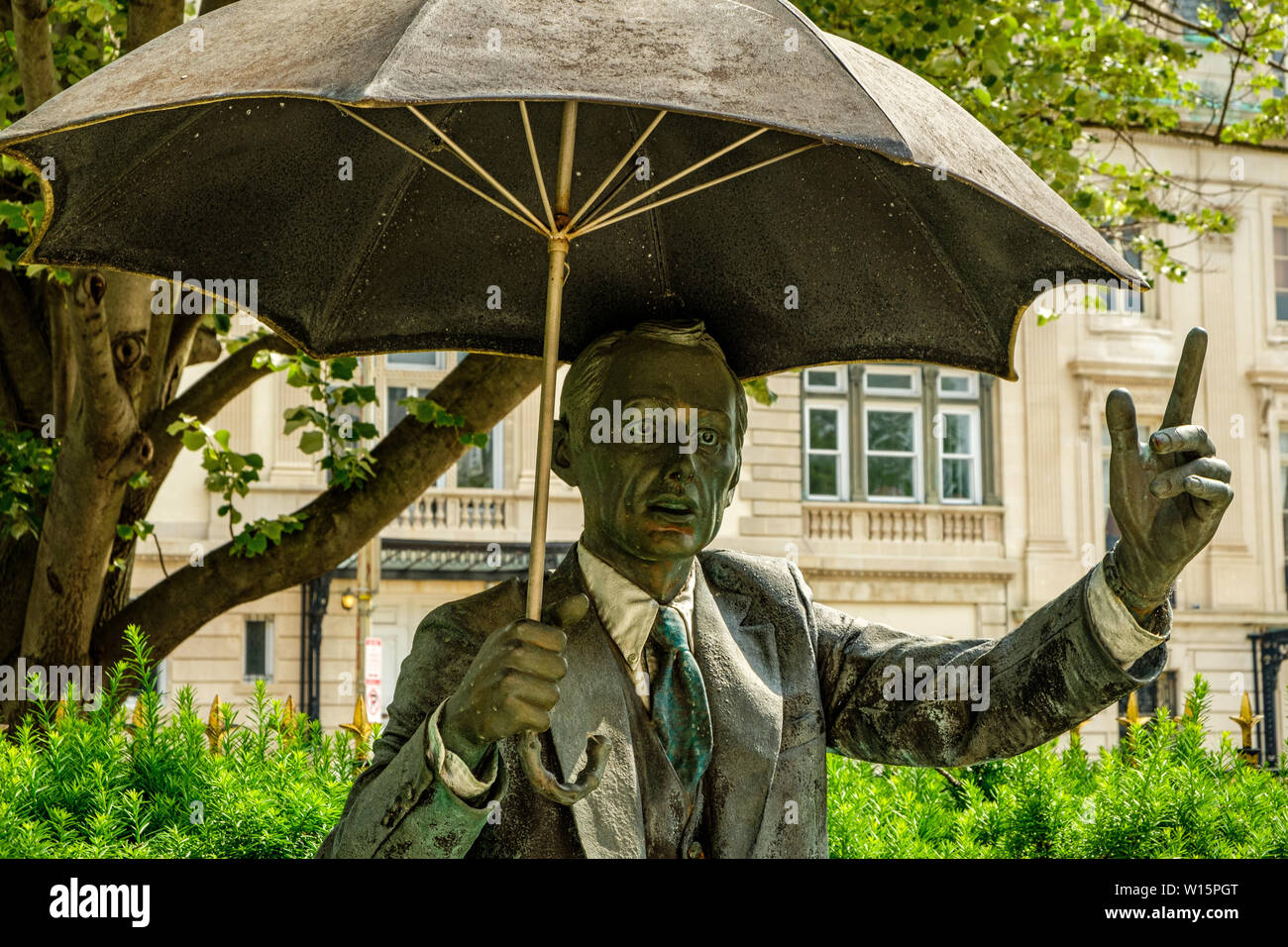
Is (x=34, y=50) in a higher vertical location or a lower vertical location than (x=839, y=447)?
lower

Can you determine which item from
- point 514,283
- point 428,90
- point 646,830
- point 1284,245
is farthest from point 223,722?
point 1284,245

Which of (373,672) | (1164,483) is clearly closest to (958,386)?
(373,672)

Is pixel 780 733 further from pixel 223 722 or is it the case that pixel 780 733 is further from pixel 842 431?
pixel 842 431

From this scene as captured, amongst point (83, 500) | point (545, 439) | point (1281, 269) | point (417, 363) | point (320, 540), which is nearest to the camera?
point (545, 439)

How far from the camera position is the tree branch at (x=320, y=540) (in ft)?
25.1

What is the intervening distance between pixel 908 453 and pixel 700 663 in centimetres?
2368

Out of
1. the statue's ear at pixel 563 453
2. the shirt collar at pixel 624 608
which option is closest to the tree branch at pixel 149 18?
the statue's ear at pixel 563 453

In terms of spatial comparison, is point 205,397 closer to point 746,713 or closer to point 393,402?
point 746,713

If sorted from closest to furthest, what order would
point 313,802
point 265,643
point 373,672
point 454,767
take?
point 454,767 < point 313,802 < point 373,672 < point 265,643

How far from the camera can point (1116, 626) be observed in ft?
8.74

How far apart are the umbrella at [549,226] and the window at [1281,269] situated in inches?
1005

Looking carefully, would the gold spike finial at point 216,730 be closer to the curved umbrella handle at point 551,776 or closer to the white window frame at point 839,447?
the curved umbrella handle at point 551,776

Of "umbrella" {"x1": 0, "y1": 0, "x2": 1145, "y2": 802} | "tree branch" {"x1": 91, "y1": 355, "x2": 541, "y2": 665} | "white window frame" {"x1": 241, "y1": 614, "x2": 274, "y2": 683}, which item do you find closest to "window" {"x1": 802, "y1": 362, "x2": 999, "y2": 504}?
"white window frame" {"x1": 241, "y1": 614, "x2": 274, "y2": 683}

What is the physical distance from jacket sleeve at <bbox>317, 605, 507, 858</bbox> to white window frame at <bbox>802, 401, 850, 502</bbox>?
23101 mm
